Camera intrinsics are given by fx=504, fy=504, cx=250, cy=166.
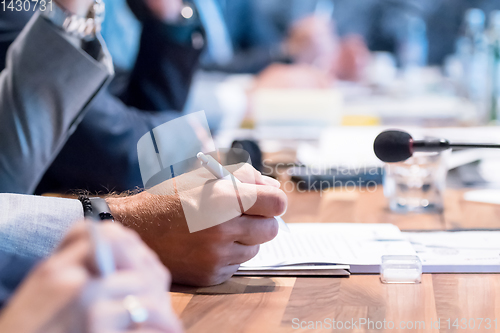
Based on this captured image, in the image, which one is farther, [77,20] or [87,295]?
[77,20]

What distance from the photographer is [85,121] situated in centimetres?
101

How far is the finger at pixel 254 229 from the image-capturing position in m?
0.48

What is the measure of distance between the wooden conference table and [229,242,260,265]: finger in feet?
0.08

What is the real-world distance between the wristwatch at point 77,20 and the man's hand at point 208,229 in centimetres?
35

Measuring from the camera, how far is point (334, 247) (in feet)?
1.93

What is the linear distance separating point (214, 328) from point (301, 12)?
3091 mm

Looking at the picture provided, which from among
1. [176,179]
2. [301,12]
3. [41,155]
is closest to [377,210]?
[176,179]

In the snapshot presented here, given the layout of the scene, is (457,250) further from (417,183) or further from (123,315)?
(123,315)

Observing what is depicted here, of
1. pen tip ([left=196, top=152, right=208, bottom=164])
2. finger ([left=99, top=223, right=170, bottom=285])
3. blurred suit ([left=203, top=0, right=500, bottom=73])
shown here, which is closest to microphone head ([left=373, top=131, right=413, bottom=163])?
pen tip ([left=196, top=152, right=208, bottom=164])

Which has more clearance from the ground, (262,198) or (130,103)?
(262,198)

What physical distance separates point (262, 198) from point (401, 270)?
16 centimetres

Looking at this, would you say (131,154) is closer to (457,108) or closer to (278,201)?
(278,201)

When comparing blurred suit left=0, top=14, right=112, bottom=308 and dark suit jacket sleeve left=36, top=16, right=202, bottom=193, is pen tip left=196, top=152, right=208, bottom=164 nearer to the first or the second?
blurred suit left=0, top=14, right=112, bottom=308

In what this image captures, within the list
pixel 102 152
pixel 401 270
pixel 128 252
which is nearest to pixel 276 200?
pixel 401 270
